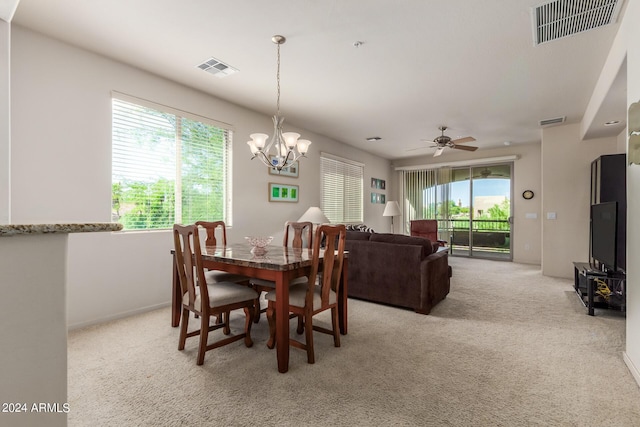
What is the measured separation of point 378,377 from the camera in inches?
79.5

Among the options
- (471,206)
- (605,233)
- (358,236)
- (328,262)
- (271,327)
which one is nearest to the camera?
(328,262)

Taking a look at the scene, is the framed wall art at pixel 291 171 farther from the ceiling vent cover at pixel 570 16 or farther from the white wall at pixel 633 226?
the white wall at pixel 633 226

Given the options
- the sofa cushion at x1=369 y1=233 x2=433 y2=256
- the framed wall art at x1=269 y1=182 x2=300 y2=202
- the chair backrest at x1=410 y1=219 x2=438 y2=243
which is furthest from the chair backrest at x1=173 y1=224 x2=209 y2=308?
the chair backrest at x1=410 y1=219 x2=438 y2=243

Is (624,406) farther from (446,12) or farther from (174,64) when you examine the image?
(174,64)

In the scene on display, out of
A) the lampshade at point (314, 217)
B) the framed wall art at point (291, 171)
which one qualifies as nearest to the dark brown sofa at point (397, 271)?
the lampshade at point (314, 217)

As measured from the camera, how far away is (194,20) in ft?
8.05

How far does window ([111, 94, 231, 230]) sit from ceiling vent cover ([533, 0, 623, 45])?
11.7 feet

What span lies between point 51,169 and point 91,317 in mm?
1412

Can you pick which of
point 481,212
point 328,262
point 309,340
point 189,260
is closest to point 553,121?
point 481,212

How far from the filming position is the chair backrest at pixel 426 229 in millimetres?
6693

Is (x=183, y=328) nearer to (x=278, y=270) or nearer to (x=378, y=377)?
(x=278, y=270)

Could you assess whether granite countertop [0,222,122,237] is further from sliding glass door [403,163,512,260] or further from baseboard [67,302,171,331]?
sliding glass door [403,163,512,260]

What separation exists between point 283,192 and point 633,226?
13.4 ft

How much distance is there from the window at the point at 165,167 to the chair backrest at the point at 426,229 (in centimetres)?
430
